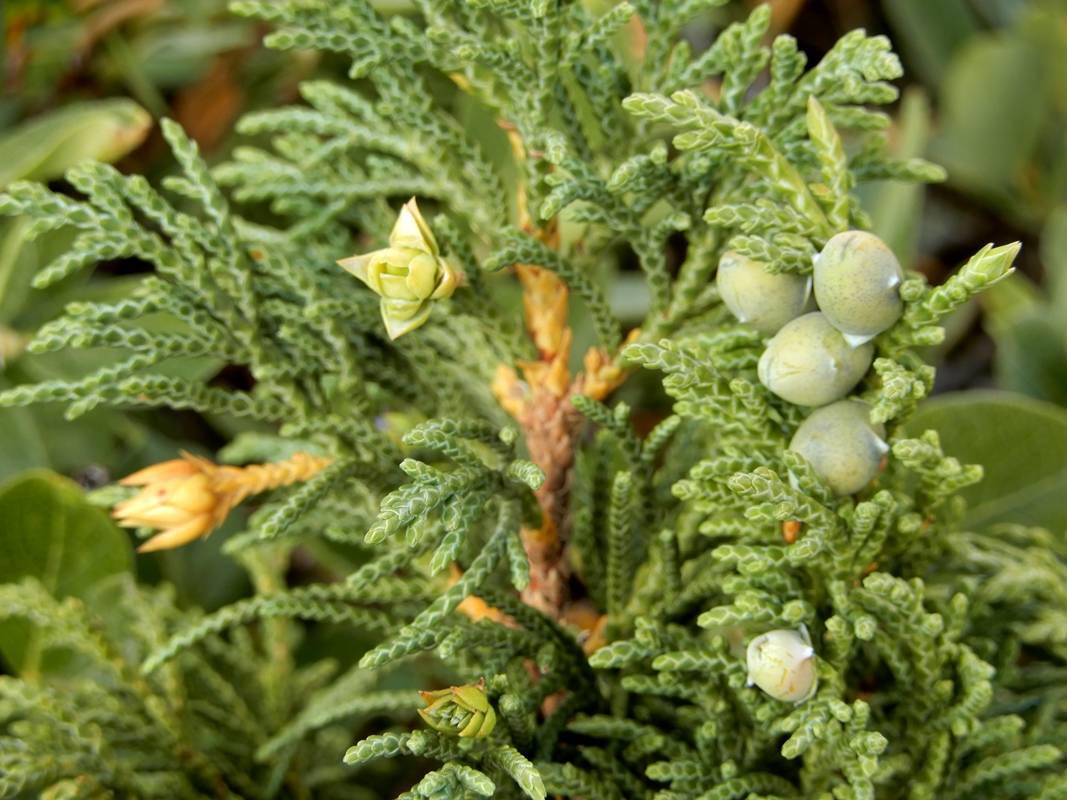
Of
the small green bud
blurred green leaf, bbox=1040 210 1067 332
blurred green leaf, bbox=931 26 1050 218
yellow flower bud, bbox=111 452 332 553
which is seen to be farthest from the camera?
blurred green leaf, bbox=931 26 1050 218

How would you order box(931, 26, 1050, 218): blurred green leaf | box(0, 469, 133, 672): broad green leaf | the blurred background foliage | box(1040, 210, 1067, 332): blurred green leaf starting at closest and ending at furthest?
box(0, 469, 133, 672): broad green leaf
the blurred background foliage
box(1040, 210, 1067, 332): blurred green leaf
box(931, 26, 1050, 218): blurred green leaf

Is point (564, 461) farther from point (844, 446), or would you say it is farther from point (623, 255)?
point (623, 255)

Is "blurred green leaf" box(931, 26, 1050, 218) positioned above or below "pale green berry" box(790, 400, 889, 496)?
below

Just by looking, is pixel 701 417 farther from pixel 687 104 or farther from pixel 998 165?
pixel 998 165

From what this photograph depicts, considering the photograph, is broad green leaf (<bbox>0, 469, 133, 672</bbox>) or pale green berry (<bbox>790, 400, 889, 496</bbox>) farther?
broad green leaf (<bbox>0, 469, 133, 672</bbox>)

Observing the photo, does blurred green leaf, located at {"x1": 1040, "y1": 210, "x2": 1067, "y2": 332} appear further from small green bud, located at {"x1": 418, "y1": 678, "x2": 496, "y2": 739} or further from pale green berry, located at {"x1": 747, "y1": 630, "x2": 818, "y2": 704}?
small green bud, located at {"x1": 418, "y1": 678, "x2": 496, "y2": 739}

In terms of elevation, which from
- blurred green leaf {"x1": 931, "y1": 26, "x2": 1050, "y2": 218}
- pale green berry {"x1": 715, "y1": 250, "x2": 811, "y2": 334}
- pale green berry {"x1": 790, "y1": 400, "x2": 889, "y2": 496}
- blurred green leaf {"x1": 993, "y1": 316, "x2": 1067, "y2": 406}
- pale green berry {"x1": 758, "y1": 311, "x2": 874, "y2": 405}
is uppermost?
pale green berry {"x1": 715, "y1": 250, "x2": 811, "y2": 334}

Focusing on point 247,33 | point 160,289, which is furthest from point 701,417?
point 247,33

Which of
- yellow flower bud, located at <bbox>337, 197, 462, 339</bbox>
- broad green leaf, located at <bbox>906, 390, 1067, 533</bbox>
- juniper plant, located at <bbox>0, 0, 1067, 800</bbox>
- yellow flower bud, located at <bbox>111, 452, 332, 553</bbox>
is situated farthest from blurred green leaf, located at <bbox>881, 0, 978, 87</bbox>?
yellow flower bud, located at <bbox>111, 452, 332, 553</bbox>
